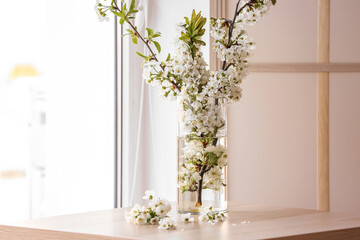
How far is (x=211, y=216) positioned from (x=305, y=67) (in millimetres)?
1201

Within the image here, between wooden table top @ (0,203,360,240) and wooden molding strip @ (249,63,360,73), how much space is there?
978 millimetres

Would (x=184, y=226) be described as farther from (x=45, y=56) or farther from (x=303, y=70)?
(x=45, y=56)

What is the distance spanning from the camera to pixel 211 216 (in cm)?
177

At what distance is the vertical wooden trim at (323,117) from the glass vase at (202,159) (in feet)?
3.34

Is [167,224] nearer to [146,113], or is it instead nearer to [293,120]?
[293,120]

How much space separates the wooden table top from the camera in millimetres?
1554

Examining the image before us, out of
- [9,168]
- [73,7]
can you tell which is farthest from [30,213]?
[73,7]

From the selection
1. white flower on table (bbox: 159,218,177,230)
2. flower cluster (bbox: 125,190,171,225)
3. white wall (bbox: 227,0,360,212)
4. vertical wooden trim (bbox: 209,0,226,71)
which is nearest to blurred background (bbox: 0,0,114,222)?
vertical wooden trim (bbox: 209,0,226,71)

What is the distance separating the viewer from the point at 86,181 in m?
3.09

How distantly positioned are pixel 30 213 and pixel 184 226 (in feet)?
7.58

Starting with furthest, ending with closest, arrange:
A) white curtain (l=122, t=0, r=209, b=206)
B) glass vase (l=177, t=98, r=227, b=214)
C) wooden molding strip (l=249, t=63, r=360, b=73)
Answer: white curtain (l=122, t=0, r=209, b=206) < wooden molding strip (l=249, t=63, r=360, b=73) < glass vase (l=177, t=98, r=227, b=214)

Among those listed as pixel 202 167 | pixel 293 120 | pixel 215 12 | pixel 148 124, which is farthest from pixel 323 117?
pixel 202 167

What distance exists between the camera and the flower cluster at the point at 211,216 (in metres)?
1.76

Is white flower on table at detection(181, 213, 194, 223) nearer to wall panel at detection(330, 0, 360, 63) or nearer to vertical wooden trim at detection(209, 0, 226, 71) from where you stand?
vertical wooden trim at detection(209, 0, 226, 71)
